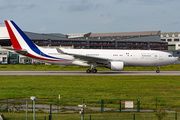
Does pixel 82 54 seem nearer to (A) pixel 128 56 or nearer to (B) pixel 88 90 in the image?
(A) pixel 128 56

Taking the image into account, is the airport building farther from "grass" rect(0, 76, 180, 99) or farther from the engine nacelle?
"grass" rect(0, 76, 180, 99)

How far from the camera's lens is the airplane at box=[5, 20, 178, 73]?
43.9 meters

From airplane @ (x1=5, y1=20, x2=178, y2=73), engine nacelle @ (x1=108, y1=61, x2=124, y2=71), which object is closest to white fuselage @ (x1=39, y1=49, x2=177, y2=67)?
airplane @ (x1=5, y1=20, x2=178, y2=73)

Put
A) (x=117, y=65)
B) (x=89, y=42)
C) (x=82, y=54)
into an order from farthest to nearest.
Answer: (x=89, y=42) < (x=82, y=54) < (x=117, y=65)

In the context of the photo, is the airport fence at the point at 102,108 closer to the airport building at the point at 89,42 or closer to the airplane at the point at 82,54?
the airplane at the point at 82,54

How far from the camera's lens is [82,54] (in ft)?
149

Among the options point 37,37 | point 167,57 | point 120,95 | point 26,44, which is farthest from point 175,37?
point 120,95

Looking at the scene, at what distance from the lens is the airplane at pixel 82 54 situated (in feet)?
144

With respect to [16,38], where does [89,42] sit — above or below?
above

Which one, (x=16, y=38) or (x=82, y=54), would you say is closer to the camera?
(x=16, y=38)

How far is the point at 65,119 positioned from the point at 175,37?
605 ft

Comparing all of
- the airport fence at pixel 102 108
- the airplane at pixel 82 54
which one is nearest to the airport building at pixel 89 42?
the airplane at pixel 82 54

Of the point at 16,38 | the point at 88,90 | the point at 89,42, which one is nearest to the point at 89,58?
the point at 16,38

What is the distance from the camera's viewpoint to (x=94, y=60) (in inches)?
1695
